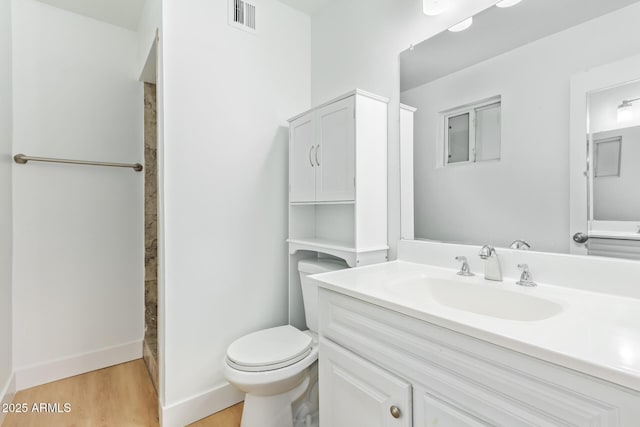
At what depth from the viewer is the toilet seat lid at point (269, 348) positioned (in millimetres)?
1398

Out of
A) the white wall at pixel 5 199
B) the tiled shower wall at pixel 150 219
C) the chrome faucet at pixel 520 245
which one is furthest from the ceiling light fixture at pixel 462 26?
the white wall at pixel 5 199

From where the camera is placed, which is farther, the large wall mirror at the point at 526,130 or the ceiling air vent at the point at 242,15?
the ceiling air vent at the point at 242,15

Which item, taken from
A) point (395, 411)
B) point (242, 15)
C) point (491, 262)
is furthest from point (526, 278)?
point (242, 15)

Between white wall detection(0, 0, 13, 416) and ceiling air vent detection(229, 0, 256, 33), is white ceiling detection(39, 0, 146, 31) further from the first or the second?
ceiling air vent detection(229, 0, 256, 33)

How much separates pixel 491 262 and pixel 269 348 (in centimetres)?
110

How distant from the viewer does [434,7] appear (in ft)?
4.47

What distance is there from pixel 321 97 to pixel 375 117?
0.65 meters

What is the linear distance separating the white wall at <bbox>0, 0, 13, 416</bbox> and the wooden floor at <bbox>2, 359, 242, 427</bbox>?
178 mm

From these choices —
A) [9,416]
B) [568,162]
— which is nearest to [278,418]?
[9,416]

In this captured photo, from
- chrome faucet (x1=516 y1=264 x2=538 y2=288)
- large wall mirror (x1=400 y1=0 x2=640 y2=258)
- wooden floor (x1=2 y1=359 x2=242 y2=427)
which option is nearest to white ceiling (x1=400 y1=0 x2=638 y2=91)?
large wall mirror (x1=400 y1=0 x2=640 y2=258)

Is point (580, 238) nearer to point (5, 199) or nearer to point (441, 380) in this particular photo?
point (441, 380)

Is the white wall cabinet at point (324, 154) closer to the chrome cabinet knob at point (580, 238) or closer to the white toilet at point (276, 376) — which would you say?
the white toilet at point (276, 376)

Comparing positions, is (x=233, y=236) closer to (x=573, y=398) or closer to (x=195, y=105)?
(x=195, y=105)

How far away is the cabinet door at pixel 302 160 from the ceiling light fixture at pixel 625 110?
1.27m
